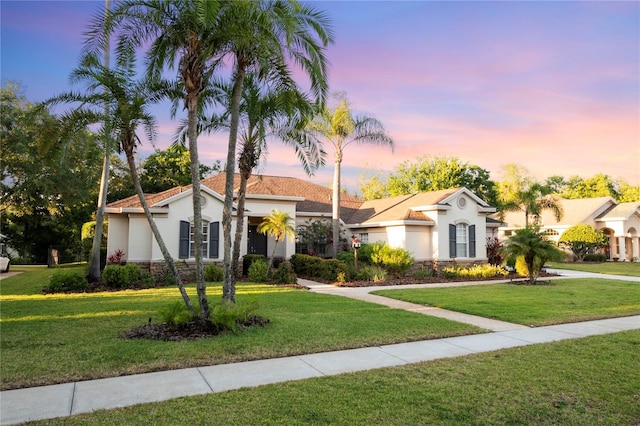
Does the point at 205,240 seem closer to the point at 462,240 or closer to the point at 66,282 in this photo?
the point at 66,282

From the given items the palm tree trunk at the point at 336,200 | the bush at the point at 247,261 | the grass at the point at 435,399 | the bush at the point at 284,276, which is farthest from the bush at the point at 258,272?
the grass at the point at 435,399

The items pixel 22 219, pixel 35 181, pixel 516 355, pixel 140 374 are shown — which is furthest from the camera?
pixel 22 219

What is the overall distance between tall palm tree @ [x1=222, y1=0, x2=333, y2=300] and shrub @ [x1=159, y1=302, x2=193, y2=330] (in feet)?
3.23

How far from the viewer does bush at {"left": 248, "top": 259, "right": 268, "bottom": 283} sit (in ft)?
59.5

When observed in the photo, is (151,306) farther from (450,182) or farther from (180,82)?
(450,182)

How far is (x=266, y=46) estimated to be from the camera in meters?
8.60

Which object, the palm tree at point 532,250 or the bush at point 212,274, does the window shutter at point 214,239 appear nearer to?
the bush at point 212,274

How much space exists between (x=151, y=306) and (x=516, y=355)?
921cm

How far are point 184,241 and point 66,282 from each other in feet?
16.8

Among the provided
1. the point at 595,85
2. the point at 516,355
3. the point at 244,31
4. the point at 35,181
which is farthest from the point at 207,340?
the point at 35,181

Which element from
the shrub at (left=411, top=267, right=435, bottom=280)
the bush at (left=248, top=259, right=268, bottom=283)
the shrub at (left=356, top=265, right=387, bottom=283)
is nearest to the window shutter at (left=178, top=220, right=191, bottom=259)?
the bush at (left=248, top=259, right=268, bottom=283)

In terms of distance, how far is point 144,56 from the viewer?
930 cm

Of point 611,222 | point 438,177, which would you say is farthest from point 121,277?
point 611,222

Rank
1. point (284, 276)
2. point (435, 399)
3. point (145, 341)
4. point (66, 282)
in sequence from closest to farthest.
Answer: point (435, 399), point (145, 341), point (66, 282), point (284, 276)
